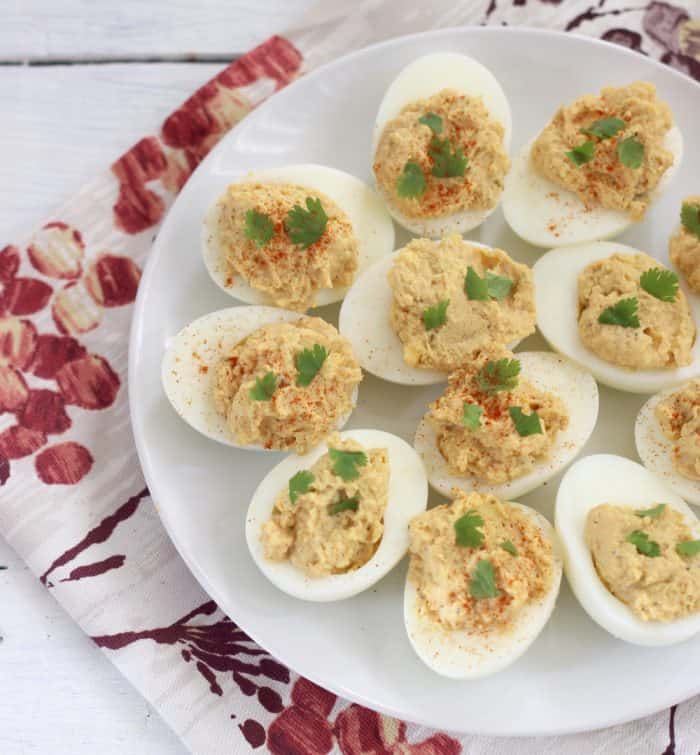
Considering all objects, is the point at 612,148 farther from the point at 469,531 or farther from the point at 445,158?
the point at 469,531

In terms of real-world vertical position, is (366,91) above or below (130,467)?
above

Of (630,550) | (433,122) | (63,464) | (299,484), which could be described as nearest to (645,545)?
(630,550)

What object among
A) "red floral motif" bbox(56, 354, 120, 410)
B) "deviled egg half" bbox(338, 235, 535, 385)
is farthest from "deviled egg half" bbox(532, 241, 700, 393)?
"red floral motif" bbox(56, 354, 120, 410)

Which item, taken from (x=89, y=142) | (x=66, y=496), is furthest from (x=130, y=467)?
(x=89, y=142)

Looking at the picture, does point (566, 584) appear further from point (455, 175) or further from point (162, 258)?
point (162, 258)

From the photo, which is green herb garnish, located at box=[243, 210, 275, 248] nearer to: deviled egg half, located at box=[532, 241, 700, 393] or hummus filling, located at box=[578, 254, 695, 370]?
deviled egg half, located at box=[532, 241, 700, 393]

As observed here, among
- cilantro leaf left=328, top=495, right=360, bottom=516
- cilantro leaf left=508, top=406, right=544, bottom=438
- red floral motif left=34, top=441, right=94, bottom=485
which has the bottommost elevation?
red floral motif left=34, top=441, right=94, bottom=485
